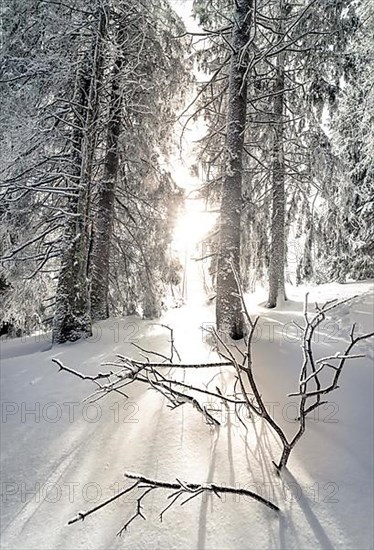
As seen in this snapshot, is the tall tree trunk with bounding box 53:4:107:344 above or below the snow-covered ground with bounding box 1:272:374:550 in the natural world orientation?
above

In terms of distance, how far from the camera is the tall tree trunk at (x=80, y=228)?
5449 millimetres

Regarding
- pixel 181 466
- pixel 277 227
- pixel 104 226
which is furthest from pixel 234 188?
pixel 181 466

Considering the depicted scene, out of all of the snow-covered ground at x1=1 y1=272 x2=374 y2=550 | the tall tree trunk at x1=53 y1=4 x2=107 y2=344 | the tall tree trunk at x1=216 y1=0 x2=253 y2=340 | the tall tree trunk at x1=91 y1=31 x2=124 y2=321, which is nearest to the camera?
the snow-covered ground at x1=1 y1=272 x2=374 y2=550

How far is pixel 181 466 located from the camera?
91.0 inches

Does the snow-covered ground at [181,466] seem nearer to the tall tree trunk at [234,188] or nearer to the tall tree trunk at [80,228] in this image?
the tall tree trunk at [234,188]

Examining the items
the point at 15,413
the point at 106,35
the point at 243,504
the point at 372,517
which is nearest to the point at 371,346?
the point at 372,517

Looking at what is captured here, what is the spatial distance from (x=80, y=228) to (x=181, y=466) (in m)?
4.12

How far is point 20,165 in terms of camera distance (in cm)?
618

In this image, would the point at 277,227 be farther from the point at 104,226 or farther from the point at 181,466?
the point at 181,466

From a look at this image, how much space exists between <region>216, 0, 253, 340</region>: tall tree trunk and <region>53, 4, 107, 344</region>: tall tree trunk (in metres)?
1.97

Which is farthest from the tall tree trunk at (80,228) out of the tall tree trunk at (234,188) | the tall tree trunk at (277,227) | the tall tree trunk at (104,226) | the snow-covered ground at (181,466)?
the tall tree trunk at (277,227)

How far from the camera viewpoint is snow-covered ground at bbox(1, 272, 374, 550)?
6.20 feet

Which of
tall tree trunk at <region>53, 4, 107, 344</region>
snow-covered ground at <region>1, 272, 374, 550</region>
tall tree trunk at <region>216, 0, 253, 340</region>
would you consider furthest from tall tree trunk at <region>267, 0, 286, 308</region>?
snow-covered ground at <region>1, 272, 374, 550</region>

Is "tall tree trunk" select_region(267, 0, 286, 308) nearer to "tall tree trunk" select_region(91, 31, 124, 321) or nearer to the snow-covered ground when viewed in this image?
"tall tree trunk" select_region(91, 31, 124, 321)
